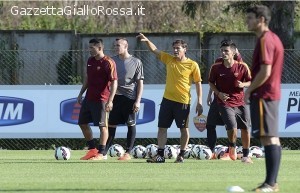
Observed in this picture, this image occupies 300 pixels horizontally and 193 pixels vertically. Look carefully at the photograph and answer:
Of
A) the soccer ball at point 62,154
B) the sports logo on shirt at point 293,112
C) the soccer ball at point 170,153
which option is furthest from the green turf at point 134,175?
the sports logo on shirt at point 293,112

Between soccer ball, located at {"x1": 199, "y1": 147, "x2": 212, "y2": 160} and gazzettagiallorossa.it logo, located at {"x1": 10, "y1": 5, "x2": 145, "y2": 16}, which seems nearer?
soccer ball, located at {"x1": 199, "y1": 147, "x2": 212, "y2": 160}

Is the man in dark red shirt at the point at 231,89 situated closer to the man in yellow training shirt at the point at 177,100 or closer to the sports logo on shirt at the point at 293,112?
the man in yellow training shirt at the point at 177,100

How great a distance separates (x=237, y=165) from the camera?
16.7m

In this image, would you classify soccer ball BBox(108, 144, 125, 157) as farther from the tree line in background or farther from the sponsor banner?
the tree line in background

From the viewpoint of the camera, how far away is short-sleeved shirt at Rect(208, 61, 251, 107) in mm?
17906

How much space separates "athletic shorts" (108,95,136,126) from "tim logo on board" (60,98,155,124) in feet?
14.3

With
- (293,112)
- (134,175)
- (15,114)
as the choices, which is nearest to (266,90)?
(134,175)

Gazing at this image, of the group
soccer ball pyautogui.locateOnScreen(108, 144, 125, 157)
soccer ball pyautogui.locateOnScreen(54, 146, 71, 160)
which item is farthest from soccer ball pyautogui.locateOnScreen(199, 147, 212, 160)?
soccer ball pyautogui.locateOnScreen(54, 146, 71, 160)

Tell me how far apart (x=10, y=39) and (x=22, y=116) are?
2.80 metres

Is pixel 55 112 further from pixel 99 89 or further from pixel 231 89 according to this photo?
pixel 231 89

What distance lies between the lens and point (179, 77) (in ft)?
57.8

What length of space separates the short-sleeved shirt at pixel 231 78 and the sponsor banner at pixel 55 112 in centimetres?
513

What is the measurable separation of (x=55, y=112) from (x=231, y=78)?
6460mm

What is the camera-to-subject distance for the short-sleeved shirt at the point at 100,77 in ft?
58.3
